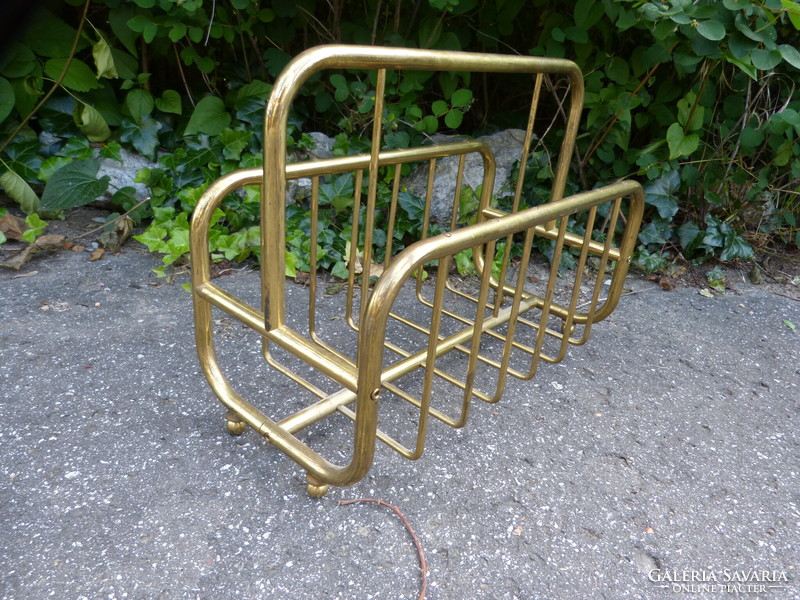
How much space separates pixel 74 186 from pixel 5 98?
1.66 ft

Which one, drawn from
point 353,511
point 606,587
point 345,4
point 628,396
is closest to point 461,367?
point 628,396

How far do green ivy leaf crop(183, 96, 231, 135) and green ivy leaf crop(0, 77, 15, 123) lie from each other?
766 millimetres

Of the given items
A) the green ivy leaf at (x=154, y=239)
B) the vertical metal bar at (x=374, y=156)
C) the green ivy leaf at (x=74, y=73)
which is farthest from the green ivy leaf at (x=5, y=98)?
the vertical metal bar at (x=374, y=156)

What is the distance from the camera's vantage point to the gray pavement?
1357mm

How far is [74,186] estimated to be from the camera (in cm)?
280

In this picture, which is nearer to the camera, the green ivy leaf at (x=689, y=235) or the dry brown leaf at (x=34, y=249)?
the dry brown leaf at (x=34, y=249)

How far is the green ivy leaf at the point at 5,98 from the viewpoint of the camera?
2764 millimetres

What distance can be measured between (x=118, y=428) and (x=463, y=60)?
1382 millimetres

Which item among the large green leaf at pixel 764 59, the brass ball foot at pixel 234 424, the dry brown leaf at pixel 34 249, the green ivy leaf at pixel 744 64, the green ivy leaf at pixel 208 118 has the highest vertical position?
the large green leaf at pixel 764 59

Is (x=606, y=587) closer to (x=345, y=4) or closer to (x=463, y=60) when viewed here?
(x=463, y=60)

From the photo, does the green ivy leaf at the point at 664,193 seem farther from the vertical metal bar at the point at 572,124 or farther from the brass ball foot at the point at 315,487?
the brass ball foot at the point at 315,487

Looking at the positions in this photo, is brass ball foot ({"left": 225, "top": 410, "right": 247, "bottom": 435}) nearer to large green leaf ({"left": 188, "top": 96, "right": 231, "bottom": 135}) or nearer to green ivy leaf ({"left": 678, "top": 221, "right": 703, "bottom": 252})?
large green leaf ({"left": 188, "top": 96, "right": 231, "bottom": 135})

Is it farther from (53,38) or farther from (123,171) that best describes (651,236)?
(53,38)

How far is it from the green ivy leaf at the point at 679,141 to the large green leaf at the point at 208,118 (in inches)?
84.5
